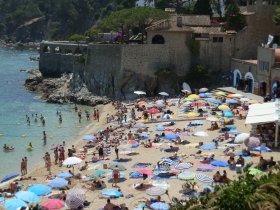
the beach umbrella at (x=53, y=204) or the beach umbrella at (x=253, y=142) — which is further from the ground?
the beach umbrella at (x=253, y=142)

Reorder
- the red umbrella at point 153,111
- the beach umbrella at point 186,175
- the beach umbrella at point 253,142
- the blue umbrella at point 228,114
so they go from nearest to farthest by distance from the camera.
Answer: the beach umbrella at point 186,175
the beach umbrella at point 253,142
the blue umbrella at point 228,114
the red umbrella at point 153,111

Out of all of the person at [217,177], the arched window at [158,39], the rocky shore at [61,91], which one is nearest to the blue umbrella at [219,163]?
the person at [217,177]

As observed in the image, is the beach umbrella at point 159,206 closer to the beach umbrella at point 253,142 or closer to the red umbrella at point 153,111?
the beach umbrella at point 253,142

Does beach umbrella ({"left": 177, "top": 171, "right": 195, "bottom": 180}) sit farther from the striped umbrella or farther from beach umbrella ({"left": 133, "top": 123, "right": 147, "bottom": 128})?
beach umbrella ({"left": 133, "top": 123, "right": 147, "bottom": 128})

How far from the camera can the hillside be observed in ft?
407

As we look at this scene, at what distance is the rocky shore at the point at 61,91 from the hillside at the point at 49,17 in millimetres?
54934

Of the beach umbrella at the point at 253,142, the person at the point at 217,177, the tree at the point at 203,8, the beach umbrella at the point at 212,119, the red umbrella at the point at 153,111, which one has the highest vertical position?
the tree at the point at 203,8

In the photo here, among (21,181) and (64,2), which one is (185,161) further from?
(64,2)

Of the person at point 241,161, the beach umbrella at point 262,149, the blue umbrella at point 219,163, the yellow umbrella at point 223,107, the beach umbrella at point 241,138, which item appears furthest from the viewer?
the yellow umbrella at point 223,107

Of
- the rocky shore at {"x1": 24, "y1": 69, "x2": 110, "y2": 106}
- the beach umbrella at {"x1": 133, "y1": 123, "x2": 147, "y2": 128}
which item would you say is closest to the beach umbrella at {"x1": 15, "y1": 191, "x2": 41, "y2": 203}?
the beach umbrella at {"x1": 133, "y1": 123, "x2": 147, "y2": 128}

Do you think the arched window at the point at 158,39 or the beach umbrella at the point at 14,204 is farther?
the arched window at the point at 158,39

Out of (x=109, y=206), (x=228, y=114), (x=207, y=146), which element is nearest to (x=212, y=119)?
(x=228, y=114)

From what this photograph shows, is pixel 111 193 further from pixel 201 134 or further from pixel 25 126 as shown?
pixel 25 126

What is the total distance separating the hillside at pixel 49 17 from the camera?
407 feet
